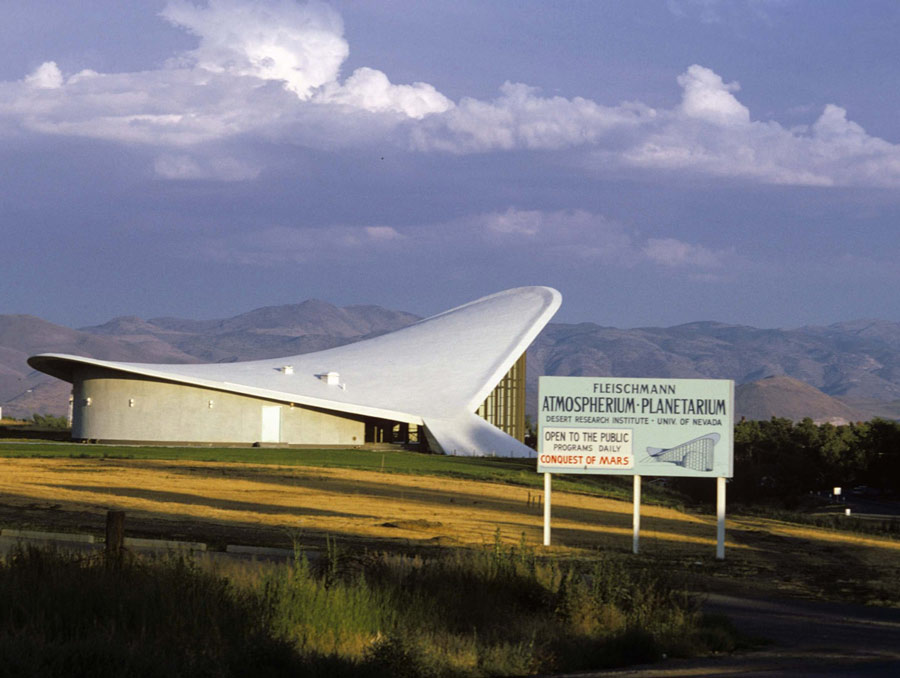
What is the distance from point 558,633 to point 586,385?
811 cm

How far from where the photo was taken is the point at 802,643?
1095cm

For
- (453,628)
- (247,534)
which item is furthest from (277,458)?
(453,628)

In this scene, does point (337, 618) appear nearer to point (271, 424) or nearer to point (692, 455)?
point (692, 455)

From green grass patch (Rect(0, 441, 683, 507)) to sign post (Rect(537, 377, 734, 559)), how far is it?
43.4 ft

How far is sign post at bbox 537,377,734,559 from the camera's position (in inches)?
714

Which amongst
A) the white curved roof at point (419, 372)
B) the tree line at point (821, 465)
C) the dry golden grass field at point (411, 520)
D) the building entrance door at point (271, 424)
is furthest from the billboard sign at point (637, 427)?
the tree line at point (821, 465)

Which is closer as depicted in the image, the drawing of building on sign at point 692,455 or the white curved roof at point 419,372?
the drawing of building on sign at point 692,455

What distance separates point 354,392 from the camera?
171ft

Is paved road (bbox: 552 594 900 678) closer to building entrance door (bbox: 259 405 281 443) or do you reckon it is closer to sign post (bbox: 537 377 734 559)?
sign post (bbox: 537 377 734 559)

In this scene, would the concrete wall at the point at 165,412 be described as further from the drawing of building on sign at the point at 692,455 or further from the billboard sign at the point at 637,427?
the drawing of building on sign at the point at 692,455

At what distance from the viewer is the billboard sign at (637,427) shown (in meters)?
18.1

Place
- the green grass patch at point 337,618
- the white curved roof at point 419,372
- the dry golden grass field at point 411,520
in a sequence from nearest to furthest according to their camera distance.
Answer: the green grass patch at point 337,618
the dry golden grass field at point 411,520
the white curved roof at point 419,372

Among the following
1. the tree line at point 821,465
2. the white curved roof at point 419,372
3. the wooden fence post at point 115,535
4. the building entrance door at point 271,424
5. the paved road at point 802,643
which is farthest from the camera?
the tree line at point 821,465

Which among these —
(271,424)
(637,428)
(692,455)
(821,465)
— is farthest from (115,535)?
(821,465)
